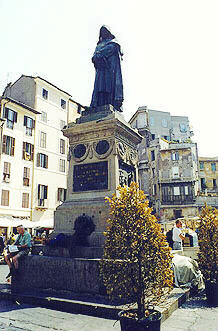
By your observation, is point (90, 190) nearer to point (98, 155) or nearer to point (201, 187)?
point (98, 155)

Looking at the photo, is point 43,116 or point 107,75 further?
point 43,116

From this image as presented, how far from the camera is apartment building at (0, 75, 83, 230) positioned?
26.9 metres

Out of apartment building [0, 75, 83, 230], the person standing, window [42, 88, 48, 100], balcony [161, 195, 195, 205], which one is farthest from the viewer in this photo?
balcony [161, 195, 195, 205]

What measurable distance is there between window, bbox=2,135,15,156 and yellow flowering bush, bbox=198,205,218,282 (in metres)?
24.2

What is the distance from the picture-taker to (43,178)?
100 ft

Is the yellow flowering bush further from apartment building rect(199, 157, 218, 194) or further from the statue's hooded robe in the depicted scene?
apartment building rect(199, 157, 218, 194)

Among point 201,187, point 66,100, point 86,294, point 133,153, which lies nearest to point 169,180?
point 201,187

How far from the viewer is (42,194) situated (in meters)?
30.2

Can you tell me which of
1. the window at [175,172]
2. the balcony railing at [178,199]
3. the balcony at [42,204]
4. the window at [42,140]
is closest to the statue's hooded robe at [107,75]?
the balcony at [42,204]

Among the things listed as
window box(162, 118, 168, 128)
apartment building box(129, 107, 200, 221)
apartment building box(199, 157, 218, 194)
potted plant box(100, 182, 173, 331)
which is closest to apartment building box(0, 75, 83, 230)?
apartment building box(129, 107, 200, 221)

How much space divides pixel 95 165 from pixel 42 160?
82.6 feet

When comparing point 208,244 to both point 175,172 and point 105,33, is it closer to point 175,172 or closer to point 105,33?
point 105,33

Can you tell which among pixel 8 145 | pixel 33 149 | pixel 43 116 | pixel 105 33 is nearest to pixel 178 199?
pixel 33 149

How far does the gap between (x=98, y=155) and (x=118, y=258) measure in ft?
11.8
